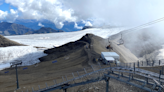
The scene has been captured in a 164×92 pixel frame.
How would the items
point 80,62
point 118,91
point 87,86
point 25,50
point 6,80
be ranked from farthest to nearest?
point 25,50 → point 80,62 → point 6,80 → point 87,86 → point 118,91

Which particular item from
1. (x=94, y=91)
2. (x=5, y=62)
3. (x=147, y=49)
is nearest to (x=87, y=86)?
(x=94, y=91)

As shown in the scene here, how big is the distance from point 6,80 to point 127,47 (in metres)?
46.7

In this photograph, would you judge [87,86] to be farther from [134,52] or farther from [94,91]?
[134,52]

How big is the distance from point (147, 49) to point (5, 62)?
53379mm

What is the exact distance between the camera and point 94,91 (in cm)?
1594

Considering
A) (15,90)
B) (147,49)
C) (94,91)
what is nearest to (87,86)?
(94,91)

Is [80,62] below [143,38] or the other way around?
below

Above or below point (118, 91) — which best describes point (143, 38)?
above

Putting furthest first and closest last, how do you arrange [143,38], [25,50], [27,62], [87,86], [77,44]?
1. [143,38]
2. [25,50]
3. [77,44]
4. [27,62]
5. [87,86]

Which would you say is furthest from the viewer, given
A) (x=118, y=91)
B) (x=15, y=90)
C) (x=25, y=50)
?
(x=25, y=50)

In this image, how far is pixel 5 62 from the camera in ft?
143

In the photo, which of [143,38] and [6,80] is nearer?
[6,80]

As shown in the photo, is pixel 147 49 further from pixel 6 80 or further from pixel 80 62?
pixel 6 80

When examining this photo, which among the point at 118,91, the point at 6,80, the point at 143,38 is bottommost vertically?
the point at 6,80
